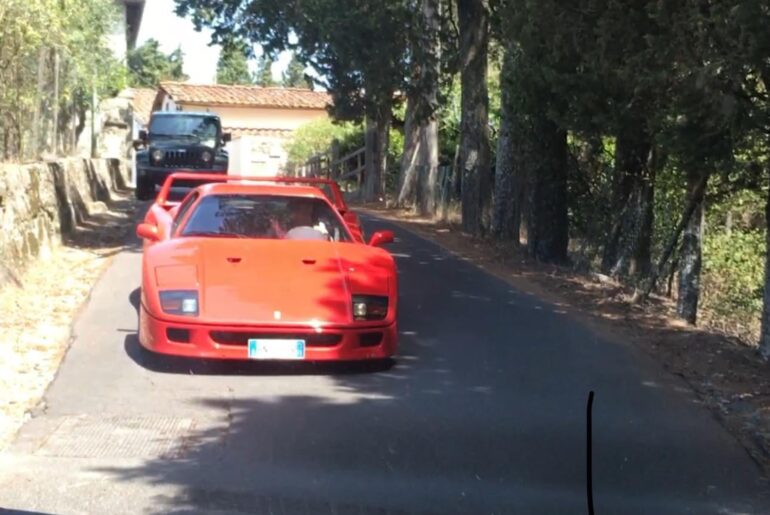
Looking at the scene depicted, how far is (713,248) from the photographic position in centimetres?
1927

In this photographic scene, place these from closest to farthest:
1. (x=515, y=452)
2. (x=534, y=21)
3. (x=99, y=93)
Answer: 1. (x=515, y=452)
2. (x=534, y=21)
3. (x=99, y=93)

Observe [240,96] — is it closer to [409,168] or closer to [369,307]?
[409,168]

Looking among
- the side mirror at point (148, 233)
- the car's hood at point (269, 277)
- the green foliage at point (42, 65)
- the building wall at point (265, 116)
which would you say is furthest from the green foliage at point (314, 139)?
the car's hood at point (269, 277)

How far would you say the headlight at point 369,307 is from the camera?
881 cm

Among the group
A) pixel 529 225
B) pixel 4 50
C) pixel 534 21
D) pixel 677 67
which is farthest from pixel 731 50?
pixel 4 50

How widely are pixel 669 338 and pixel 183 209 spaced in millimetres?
4636

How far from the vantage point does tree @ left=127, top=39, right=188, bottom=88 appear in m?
79.9

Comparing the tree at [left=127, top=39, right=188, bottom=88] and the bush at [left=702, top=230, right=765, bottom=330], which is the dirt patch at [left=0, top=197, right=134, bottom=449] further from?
the tree at [left=127, top=39, right=188, bottom=88]

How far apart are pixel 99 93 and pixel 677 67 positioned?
22.4 meters

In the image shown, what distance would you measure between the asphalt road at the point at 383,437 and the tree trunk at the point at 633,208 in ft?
17.3

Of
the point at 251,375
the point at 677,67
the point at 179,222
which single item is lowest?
the point at 251,375

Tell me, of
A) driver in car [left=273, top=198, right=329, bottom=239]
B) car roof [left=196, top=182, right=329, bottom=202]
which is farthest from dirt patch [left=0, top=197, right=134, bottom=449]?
driver in car [left=273, top=198, right=329, bottom=239]

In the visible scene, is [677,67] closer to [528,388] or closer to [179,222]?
[528,388]

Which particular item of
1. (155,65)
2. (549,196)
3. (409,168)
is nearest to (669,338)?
(549,196)
